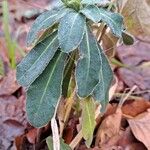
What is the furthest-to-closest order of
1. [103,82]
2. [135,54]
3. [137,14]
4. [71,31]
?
1. [135,54]
2. [137,14]
3. [103,82]
4. [71,31]

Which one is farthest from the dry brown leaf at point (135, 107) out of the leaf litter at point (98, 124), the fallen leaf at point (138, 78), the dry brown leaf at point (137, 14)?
the dry brown leaf at point (137, 14)

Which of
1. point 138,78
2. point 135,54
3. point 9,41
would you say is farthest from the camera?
point 135,54

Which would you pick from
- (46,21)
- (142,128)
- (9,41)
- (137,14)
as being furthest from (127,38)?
(9,41)

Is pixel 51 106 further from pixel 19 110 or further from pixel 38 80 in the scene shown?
pixel 19 110

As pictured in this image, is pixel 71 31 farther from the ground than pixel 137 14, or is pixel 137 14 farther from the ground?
pixel 71 31

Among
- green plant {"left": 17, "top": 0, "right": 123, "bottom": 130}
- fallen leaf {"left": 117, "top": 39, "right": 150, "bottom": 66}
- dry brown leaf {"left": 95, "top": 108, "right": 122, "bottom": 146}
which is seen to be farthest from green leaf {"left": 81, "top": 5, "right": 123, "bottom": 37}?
fallen leaf {"left": 117, "top": 39, "right": 150, "bottom": 66}

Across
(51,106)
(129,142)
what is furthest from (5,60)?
(51,106)

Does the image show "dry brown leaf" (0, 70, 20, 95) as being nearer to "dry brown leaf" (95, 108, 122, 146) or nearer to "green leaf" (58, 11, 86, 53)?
"dry brown leaf" (95, 108, 122, 146)

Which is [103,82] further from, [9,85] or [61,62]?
[9,85]
